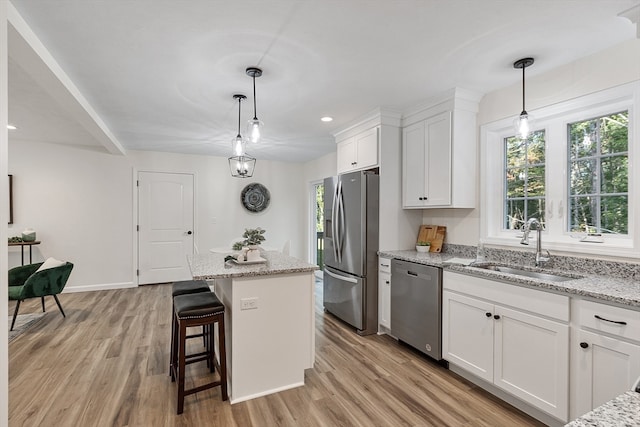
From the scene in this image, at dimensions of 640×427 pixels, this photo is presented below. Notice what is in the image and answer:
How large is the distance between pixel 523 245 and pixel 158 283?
546 centimetres

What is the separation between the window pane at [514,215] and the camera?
277 centimetres

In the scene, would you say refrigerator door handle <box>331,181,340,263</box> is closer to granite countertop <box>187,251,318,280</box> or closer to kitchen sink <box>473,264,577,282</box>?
granite countertop <box>187,251,318,280</box>

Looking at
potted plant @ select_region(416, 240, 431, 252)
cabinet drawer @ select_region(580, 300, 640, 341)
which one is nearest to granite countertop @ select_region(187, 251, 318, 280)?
potted plant @ select_region(416, 240, 431, 252)

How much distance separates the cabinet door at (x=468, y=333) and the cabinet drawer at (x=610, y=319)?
1.83 feet

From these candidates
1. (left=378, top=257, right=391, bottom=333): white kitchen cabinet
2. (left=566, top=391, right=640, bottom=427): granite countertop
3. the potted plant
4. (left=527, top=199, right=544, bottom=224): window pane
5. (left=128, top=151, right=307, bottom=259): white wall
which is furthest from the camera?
(left=128, top=151, right=307, bottom=259): white wall

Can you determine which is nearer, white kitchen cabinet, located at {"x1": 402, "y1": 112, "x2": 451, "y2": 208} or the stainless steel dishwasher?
the stainless steel dishwasher

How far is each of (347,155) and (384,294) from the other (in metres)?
1.75

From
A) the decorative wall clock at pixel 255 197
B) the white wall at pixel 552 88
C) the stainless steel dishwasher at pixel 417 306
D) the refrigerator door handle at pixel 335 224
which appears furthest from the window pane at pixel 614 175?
the decorative wall clock at pixel 255 197

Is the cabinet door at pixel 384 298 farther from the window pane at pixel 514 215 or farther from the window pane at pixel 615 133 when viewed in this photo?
the window pane at pixel 615 133

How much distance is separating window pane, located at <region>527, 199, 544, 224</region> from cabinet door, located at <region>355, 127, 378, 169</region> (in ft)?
4.84

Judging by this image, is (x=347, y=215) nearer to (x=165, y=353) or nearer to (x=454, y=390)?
(x=454, y=390)

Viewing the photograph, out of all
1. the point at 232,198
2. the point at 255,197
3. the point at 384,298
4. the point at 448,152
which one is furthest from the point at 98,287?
the point at 448,152

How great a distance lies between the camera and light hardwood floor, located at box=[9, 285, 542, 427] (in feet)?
6.49

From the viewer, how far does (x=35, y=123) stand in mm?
3830
